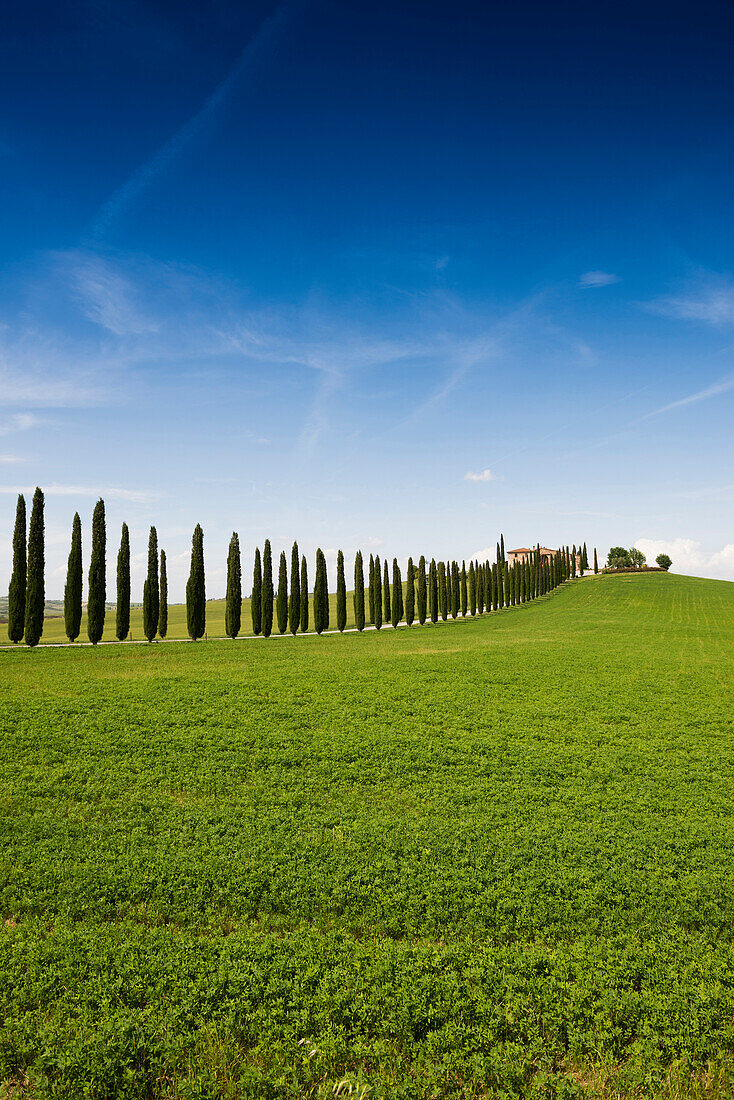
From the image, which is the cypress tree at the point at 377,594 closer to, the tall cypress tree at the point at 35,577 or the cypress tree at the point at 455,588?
the cypress tree at the point at 455,588

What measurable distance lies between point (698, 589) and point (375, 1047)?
96556 millimetres

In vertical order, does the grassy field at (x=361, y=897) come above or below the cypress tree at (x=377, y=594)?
below

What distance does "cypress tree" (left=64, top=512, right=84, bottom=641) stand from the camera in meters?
41.9

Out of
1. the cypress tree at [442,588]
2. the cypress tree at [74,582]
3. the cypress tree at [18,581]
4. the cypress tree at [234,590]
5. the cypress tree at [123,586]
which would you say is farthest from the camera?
the cypress tree at [442,588]

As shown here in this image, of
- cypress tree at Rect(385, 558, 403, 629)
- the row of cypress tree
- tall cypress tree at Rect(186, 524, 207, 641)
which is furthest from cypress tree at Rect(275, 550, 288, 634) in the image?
cypress tree at Rect(385, 558, 403, 629)

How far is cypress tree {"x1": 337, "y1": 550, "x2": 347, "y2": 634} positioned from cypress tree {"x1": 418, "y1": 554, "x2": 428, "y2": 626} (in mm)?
12111

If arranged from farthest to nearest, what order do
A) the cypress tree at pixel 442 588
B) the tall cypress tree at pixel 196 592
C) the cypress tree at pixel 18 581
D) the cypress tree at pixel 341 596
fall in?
the cypress tree at pixel 442 588
the cypress tree at pixel 341 596
the tall cypress tree at pixel 196 592
the cypress tree at pixel 18 581

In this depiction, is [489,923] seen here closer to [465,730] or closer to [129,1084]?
[129,1084]

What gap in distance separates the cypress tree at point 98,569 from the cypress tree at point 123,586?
171 cm

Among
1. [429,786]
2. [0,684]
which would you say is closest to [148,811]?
[429,786]

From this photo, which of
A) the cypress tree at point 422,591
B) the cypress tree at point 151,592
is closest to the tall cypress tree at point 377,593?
the cypress tree at point 422,591

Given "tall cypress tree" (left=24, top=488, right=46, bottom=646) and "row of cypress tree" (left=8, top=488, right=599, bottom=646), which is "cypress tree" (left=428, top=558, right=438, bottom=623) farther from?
"tall cypress tree" (left=24, top=488, right=46, bottom=646)

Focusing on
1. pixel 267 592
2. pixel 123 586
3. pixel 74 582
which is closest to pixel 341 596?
pixel 267 592

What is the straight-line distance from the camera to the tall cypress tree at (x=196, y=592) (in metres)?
47.7
